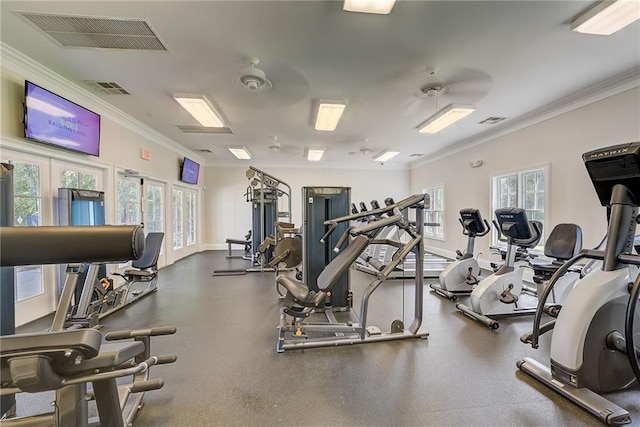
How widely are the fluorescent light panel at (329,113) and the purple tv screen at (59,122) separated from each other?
3.17 m

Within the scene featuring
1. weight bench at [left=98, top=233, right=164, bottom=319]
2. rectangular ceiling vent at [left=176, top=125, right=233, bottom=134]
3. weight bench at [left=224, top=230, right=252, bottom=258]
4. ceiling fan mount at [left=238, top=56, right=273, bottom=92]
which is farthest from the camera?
weight bench at [left=224, top=230, right=252, bottom=258]

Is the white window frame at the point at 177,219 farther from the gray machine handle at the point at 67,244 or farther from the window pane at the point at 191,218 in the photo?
the gray machine handle at the point at 67,244

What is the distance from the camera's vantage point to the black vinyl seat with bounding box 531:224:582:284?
3.10m

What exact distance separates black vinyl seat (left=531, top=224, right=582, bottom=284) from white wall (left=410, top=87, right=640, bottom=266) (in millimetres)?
894

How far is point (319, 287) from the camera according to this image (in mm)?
2477

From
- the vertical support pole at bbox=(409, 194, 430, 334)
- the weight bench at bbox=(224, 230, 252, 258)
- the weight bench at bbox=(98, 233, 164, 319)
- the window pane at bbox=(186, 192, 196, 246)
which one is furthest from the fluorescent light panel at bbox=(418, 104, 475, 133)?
the window pane at bbox=(186, 192, 196, 246)

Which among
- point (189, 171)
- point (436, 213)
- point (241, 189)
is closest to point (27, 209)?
point (189, 171)

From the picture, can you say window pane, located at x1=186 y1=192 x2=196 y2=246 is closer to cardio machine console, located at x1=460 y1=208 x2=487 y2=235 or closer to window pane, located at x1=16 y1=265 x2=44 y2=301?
window pane, located at x1=16 y1=265 x2=44 y2=301

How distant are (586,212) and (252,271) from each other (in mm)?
5599

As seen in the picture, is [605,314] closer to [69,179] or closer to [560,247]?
[560,247]

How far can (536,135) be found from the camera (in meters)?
4.71

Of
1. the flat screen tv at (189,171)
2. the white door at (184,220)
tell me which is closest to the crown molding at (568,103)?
the flat screen tv at (189,171)

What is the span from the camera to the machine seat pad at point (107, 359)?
3.32 ft

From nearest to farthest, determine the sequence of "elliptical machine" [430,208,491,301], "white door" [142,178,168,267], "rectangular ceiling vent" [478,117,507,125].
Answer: "elliptical machine" [430,208,491,301] → "rectangular ceiling vent" [478,117,507,125] → "white door" [142,178,168,267]
